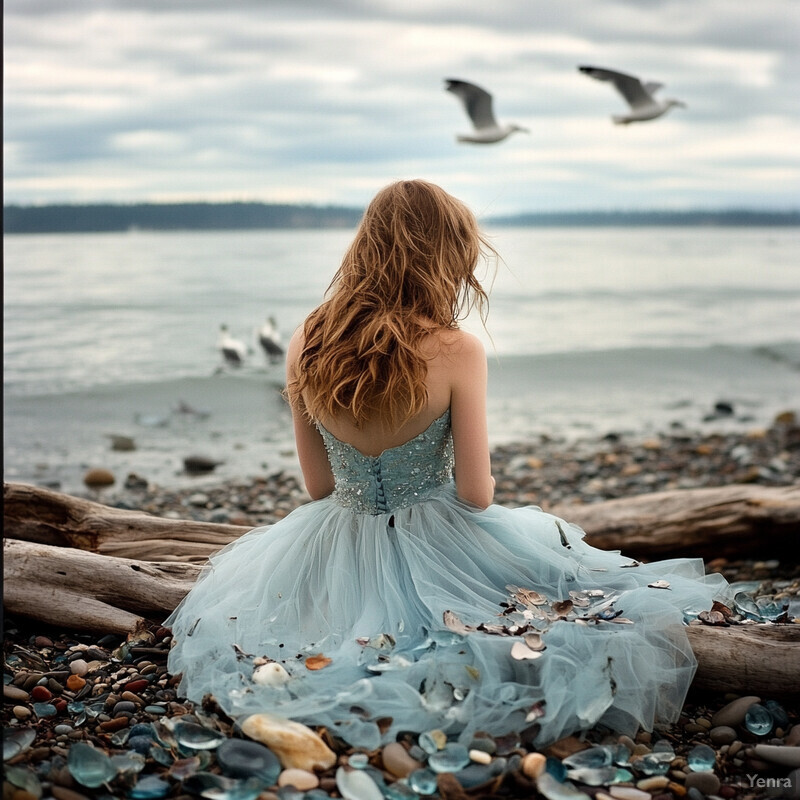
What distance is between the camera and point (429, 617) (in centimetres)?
285

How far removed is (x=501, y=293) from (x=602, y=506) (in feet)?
67.2

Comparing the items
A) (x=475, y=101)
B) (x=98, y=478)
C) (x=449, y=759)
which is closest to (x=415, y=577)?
(x=449, y=759)

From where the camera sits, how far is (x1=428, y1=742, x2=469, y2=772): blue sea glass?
93.9 inches

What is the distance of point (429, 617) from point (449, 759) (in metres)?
0.52

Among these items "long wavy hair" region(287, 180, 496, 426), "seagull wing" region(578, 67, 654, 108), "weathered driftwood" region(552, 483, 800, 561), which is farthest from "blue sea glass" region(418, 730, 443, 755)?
"seagull wing" region(578, 67, 654, 108)

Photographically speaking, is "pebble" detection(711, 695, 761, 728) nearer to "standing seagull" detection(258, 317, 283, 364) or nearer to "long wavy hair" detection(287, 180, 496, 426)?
"long wavy hair" detection(287, 180, 496, 426)

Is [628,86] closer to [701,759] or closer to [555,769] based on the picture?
[701,759]

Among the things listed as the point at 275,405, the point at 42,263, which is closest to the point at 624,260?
the point at 42,263

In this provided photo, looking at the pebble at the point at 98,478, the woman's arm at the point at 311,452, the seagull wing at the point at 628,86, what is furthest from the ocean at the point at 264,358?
the seagull wing at the point at 628,86

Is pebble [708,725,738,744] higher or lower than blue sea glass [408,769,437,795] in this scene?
lower

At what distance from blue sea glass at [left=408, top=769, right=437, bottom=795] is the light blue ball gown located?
0.16m

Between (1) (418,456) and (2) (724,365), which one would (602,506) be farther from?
(2) (724,365)

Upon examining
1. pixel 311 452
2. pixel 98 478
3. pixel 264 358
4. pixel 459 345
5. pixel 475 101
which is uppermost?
pixel 475 101

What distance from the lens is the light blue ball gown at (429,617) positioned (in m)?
2.55
